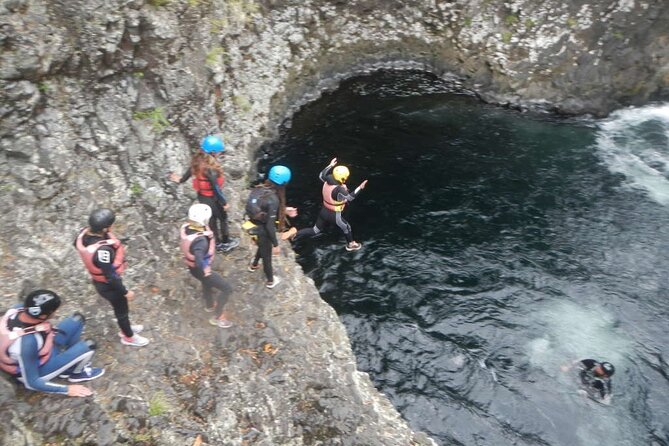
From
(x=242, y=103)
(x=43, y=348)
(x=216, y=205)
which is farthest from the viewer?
(x=242, y=103)

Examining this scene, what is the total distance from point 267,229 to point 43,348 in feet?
14.9

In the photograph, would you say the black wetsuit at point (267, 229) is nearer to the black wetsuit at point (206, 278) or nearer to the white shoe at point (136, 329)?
the black wetsuit at point (206, 278)

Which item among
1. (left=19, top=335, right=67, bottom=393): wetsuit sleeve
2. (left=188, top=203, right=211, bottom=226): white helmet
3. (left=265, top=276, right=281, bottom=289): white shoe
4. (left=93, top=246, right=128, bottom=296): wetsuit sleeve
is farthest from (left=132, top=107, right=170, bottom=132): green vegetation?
(left=19, top=335, right=67, bottom=393): wetsuit sleeve

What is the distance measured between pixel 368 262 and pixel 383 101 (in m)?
9.66

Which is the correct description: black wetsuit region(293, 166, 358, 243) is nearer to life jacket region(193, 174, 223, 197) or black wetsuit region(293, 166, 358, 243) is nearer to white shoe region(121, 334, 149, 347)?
life jacket region(193, 174, 223, 197)

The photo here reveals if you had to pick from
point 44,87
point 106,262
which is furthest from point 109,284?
point 44,87

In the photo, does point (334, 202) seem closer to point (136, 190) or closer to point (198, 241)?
point (136, 190)

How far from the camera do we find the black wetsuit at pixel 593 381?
11.7m

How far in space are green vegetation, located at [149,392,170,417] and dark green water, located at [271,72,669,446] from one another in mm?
4849

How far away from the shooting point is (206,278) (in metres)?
9.75

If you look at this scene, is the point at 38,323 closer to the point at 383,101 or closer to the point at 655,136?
the point at 383,101

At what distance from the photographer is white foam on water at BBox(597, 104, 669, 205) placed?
1811 centimetres

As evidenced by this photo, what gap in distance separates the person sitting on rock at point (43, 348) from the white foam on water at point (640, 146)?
18.3 m

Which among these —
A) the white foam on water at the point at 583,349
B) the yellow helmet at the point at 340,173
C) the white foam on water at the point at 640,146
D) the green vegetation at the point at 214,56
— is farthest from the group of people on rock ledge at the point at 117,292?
the white foam on water at the point at 640,146
